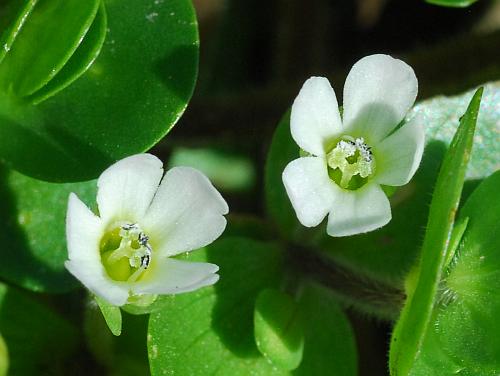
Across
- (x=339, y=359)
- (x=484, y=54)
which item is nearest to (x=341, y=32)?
(x=484, y=54)

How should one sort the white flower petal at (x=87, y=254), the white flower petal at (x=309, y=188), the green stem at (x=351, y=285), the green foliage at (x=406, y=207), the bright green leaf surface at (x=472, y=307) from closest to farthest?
the white flower petal at (x=87, y=254) < the white flower petal at (x=309, y=188) < the bright green leaf surface at (x=472, y=307) < the green stem at (x=351, y=285) < the green foliage at (x=406, y=207)

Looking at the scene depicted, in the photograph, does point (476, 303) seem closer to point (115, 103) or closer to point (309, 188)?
point (309, 188)

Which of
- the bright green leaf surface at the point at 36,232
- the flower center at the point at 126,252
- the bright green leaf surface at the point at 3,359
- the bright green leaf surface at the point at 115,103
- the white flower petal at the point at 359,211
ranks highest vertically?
the bright green leaf surface at the point at 115,103

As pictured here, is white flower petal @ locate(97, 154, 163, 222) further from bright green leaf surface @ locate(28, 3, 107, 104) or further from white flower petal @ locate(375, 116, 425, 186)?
white flower petal @ locate(375, 116, 425, 186)

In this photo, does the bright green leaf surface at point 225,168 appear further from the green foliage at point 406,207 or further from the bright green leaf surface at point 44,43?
the bright green leaf surface at point 44,43

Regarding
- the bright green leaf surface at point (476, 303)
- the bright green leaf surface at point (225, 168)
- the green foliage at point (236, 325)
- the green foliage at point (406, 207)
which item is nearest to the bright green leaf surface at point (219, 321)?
A: the green foliage at point (236, 325)

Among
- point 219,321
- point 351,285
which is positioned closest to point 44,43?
point 219,321

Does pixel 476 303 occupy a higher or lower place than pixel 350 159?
lower

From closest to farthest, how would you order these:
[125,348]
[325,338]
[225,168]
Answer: [325,338]
[125,348]
[225,168]
